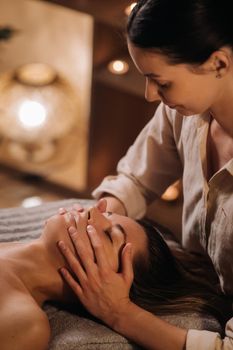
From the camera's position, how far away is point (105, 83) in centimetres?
272

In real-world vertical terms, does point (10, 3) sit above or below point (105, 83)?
above

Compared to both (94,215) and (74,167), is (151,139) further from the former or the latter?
(74,167)

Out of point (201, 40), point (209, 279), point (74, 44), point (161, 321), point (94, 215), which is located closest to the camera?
point (201, 40)

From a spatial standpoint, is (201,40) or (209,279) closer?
(201,40)

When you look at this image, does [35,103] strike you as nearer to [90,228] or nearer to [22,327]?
[90,228]

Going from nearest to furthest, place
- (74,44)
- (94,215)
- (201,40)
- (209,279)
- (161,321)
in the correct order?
(201,40), (161,321), (94,215), (209,279), (74,44)

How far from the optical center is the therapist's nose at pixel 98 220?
155 centimetres

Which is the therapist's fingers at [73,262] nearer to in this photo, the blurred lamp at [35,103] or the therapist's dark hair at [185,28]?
the therapist's dark hair at [185,28]

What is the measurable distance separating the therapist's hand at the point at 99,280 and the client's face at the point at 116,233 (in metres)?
0.03

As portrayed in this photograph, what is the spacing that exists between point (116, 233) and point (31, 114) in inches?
59.2

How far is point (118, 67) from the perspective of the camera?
2.71 metres

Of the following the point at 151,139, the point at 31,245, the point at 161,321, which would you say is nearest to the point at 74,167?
the point at 151,139

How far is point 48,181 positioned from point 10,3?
0.86 metres

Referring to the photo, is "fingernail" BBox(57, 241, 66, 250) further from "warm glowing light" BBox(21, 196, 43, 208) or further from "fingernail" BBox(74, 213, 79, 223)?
"warm glowing light" BBox(21, 196, 43, 208)
